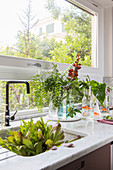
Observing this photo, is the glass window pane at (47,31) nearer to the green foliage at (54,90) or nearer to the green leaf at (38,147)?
the green foliage at (54,90)

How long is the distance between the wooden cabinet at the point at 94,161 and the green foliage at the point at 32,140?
191 millimetres

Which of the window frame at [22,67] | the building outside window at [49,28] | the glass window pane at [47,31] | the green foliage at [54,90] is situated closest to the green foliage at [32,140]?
the green foliage at [54,90]

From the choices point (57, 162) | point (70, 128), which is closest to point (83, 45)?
point (70, 128)

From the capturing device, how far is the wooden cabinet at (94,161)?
0.88 m

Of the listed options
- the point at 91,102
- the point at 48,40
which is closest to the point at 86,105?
the point at 91,102

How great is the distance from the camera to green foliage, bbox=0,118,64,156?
3.21 feet

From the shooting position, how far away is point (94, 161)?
1.01 m

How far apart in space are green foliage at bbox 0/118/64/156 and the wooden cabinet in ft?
0.63

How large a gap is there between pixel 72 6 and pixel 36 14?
2.01 ft

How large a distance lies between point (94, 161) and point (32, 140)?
0.36 metres

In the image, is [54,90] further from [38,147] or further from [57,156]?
[57,156]

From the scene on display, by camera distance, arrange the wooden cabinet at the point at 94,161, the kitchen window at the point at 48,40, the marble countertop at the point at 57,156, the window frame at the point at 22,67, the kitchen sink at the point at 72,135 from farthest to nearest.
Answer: the kitchen window at the point at 48,40
the window frame at the point at 22,67
the kitchen sink at the point at 72,135
the wooden cabinet at the point at 94,161
the marble countertop at the point at 57,156

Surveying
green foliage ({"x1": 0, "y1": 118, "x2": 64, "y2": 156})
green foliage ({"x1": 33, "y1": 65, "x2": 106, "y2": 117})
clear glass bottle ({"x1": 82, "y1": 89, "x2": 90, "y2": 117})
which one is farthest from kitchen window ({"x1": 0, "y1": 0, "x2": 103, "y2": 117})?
green foliage ({"x1": 0, "y1": 118, "x2": 64, "y2": 156})

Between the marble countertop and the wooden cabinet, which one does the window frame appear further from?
the wooden cabinet
